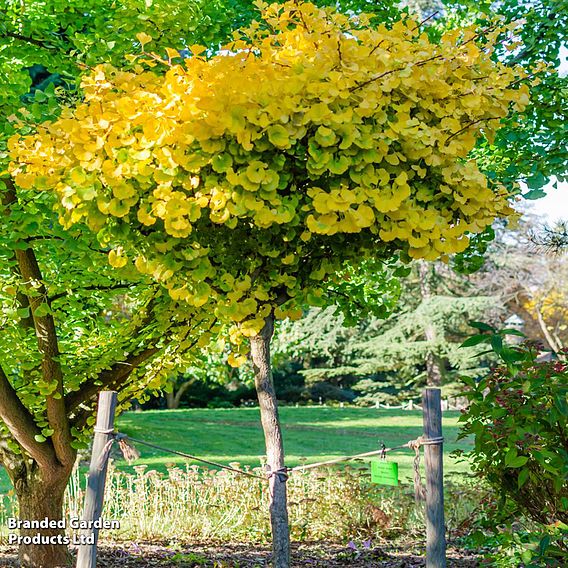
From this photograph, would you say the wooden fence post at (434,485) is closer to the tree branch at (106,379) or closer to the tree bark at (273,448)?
the tree bark at (273,448)

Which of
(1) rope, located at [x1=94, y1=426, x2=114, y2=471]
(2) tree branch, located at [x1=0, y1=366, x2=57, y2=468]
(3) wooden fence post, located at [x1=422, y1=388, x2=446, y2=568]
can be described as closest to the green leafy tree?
(2) tree branch, located at [x1=0, y1=366, x2=57, y2=468]

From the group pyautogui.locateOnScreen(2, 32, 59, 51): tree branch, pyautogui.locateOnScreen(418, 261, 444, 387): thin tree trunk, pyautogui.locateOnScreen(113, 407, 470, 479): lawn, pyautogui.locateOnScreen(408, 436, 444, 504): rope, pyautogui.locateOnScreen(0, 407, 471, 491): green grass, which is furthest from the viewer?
pyautogui.locateOnScreen(418, 261, 444, 387): thin tree trunk

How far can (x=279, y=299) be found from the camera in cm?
281

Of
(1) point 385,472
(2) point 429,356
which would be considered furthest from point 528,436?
(2) point 429,356

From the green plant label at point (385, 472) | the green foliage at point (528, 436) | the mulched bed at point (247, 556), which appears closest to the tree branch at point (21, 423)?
the mulched bed at point (247, 556)

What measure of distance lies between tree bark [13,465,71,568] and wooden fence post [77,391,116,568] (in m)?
1.38

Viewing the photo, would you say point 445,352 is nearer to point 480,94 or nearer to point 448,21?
Answer: point 448,21

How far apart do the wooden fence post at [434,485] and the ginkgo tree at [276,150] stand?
0.56 m

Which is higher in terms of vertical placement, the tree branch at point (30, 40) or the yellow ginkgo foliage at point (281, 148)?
the tree branch at point (30, 40)

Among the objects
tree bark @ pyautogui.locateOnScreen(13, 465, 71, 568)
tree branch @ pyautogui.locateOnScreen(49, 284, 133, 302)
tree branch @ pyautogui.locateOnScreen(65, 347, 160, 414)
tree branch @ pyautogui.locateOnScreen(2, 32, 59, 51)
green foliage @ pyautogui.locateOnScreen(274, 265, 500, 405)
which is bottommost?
tree bark @ pyautogui.locateOnScreen(13, 465, 71, 568)

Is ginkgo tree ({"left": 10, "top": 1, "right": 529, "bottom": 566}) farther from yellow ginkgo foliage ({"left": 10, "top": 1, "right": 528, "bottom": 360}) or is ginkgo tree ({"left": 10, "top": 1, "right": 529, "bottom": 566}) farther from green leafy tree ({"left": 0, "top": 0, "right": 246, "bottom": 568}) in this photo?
green leafy tree ({"left": 0, "top": 0, "right": 246, "bottom": 568})

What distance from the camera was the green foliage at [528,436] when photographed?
2725 mm

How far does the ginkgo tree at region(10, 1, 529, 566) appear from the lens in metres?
2.16

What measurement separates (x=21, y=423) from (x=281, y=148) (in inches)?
93.1
